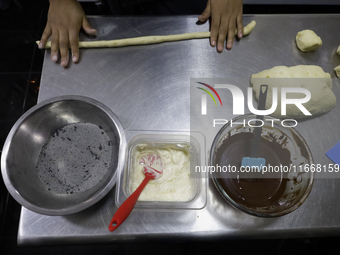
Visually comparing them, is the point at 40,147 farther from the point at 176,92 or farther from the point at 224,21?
the point at 224,21

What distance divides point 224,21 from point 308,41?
0.37m

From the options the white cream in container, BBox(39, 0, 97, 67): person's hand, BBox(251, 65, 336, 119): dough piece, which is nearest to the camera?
the white cream in container

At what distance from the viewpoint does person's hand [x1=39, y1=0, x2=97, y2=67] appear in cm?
92

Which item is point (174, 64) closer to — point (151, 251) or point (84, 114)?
point (84, 114)

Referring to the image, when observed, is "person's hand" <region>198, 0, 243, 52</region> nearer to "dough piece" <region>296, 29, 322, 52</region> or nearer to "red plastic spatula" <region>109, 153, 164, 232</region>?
"dough piece" <region>296, 29, 322, 52</region>

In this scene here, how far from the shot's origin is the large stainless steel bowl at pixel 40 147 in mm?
652

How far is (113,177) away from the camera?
666 millimetres

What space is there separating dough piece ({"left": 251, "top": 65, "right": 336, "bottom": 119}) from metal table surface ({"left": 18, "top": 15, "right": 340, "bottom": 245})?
6 cm

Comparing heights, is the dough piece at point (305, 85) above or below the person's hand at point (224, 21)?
below

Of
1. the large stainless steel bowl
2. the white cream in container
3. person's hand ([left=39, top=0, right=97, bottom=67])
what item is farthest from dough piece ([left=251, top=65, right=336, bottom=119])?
person's hand ([left=39, top=0, right=97, bottom=67])

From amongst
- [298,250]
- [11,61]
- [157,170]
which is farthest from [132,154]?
[11,61]

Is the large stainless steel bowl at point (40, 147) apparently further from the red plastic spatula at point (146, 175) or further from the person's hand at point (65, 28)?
the person's hand at point (65, 28)

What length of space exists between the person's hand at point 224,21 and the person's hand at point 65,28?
53 cm

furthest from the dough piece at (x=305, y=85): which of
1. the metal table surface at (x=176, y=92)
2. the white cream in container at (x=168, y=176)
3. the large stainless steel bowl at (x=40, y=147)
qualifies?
the large stainless steel bowl at (x=40, y=147)
